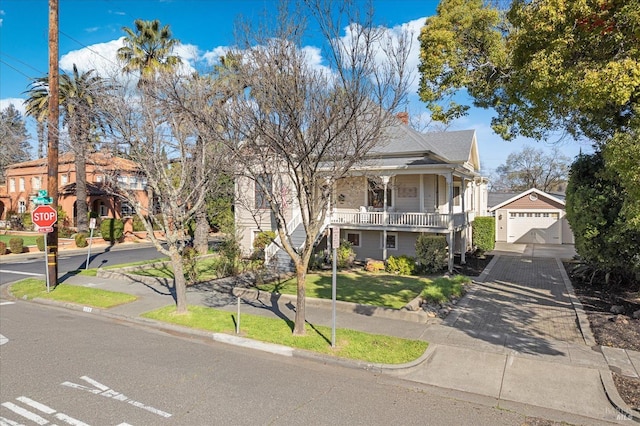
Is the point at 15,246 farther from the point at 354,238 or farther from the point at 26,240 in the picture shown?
the point at 354,238

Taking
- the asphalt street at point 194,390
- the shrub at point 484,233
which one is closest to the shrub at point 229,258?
the asphalt street at point 194,390

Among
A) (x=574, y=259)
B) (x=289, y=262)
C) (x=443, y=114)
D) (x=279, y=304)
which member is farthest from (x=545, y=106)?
(x=574, y=259)

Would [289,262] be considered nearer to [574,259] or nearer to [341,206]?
[341,206]

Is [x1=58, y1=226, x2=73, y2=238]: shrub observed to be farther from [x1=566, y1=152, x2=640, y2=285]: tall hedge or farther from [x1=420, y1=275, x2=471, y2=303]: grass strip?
[x1=566, y1=152, x2=640, y2=285]: tall hedge

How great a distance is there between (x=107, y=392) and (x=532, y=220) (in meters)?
29.1

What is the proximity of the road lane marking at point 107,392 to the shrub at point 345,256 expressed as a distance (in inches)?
492

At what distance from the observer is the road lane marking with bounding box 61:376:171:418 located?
17.6 ft

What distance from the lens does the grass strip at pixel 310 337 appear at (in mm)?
7468

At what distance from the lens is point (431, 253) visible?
16688 mm

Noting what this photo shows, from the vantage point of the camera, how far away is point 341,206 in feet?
70.3

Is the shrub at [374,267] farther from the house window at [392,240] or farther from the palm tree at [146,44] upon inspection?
the palm tree at [146,44]

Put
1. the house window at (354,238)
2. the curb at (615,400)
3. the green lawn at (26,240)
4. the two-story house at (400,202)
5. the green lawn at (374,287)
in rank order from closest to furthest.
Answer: the curb at (615,400)
the green lawn at (374,287)
the two-story house at (400,202)
the house window at (354,238)
the green lawn at (26,240)

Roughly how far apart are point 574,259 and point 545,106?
44.8 ft

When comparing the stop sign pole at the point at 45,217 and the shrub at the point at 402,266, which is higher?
the stop sign pole at the point at 45,217
